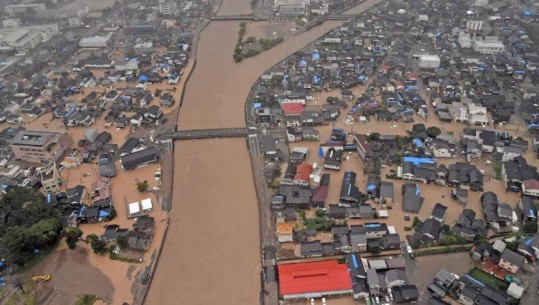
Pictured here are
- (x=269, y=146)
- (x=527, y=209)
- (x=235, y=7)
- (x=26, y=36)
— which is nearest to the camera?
(x=527, y=209)

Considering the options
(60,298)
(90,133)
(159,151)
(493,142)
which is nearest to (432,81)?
(493,142)

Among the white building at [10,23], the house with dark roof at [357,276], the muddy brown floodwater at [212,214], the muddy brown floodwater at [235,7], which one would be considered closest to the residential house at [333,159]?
the muddy brown floodwater at [212,214]

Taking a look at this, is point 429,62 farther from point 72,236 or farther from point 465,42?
point 72,236

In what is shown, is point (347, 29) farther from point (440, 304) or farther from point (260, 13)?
point (440, 304)

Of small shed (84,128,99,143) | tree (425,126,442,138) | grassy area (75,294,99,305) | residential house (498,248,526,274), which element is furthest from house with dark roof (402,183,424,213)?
small shed (84,128,99,143)

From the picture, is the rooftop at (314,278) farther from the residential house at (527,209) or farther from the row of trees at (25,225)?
the row of trees at (25,225)

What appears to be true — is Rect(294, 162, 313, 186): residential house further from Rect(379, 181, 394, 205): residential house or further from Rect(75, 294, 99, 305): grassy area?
Rect(75, 294, 99, 305): grassy area

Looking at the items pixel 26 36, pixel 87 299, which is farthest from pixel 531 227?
pixel 26 36
